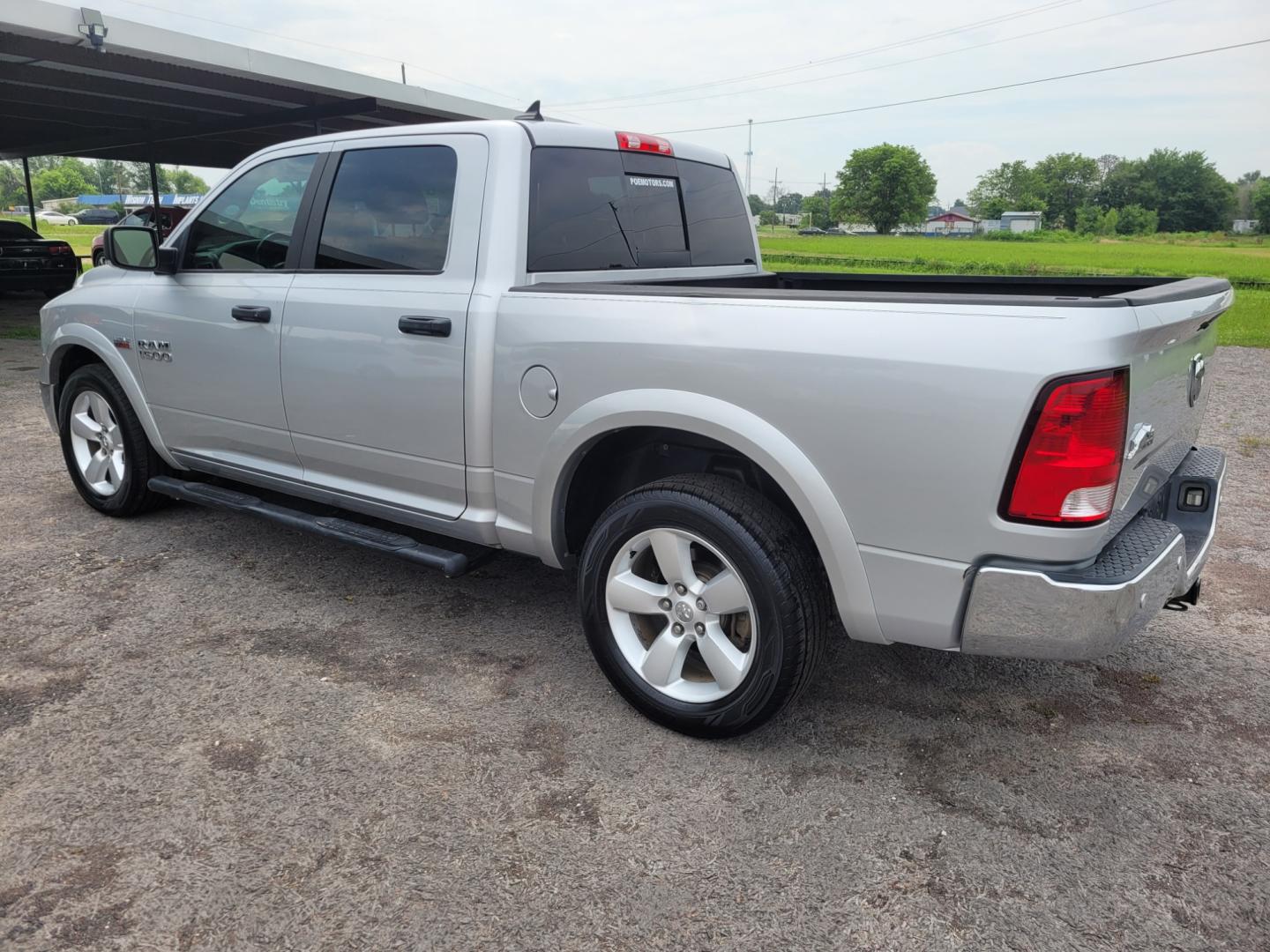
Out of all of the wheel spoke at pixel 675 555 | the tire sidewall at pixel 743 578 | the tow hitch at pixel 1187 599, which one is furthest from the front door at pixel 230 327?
the tow hitch at pixel 1187 599

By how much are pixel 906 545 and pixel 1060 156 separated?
6098 inches

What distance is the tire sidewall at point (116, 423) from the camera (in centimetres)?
479

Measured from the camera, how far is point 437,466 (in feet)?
11.3

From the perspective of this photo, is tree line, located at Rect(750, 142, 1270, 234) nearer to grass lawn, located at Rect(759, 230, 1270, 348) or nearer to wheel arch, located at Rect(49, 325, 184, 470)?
grass lawn, located at Rect(759, 230, 1270, 348)

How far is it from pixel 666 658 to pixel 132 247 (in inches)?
133

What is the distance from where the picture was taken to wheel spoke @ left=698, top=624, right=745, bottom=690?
285 cm

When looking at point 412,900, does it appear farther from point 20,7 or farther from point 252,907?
point 20,7

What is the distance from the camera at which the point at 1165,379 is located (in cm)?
255

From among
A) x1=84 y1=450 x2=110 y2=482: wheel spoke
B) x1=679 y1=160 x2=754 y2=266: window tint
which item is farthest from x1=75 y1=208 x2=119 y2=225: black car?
x1=679 y1=160 x2=754 y2=266: window tint

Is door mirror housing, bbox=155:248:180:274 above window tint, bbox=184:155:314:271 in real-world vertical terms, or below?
below

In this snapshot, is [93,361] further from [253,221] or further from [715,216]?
[715,216]

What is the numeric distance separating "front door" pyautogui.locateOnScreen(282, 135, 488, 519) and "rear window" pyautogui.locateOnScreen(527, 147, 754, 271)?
0.25 m

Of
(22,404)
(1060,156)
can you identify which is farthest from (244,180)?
(1060,156)

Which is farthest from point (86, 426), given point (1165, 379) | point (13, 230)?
point (13, 230)
